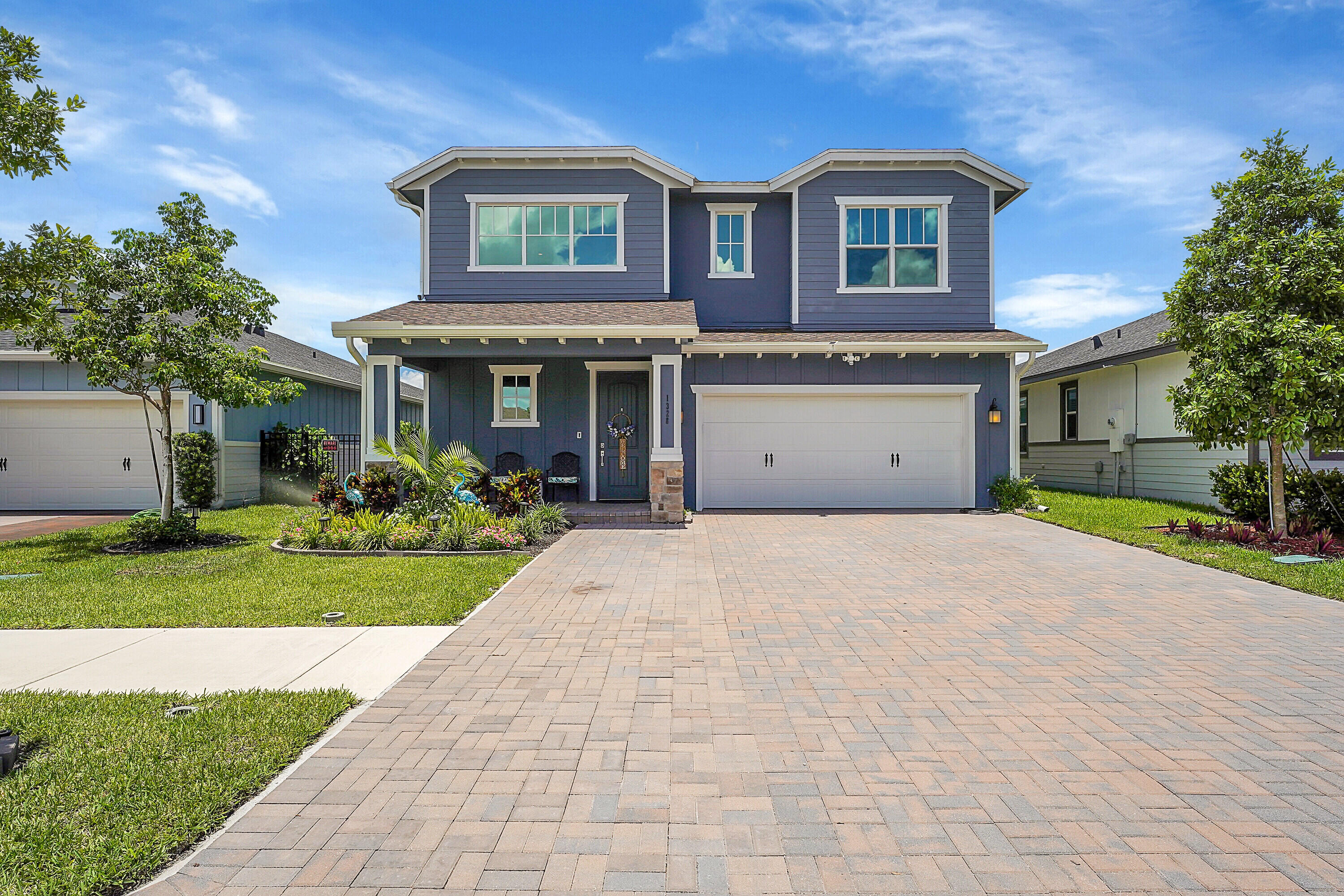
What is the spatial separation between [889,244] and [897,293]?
1075 millimetres

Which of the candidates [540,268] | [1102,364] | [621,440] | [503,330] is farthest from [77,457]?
[1102,364]

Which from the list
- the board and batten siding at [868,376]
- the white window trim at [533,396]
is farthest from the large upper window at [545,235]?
the board and batten siding at [868,376]

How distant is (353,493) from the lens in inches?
417

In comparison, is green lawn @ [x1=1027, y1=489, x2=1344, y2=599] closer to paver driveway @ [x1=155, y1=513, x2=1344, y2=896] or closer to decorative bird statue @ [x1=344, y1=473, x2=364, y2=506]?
paver driveway @ [x1=155, y1=513, x2=1344, y2=896]

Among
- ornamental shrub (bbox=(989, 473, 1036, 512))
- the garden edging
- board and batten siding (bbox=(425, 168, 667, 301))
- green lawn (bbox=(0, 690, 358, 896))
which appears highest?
board and batten siding (bbox=(425, 168, 667, 301))

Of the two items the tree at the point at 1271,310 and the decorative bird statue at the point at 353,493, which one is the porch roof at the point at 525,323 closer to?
the decorative bird statue at the point at 353,493

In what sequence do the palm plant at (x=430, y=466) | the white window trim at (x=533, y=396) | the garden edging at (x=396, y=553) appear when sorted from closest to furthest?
1. the garden edging at (x=396, y=553)
2. the palm plant at (x=430, y=466)
3. the white window trim at (x=533, y=396)

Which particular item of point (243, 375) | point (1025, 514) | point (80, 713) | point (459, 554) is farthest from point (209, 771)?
point (1025, 514)

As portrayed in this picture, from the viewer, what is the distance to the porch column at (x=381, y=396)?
12141mm

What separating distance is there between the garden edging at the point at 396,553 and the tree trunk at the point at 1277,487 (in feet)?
35.3

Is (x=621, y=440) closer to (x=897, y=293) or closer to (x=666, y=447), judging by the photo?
(x=666, y=447)

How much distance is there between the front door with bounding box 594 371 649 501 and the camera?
14312mm

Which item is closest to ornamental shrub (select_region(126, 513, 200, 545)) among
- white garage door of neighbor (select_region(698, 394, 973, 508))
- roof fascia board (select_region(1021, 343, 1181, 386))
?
white garage door of neighbor (select_region(698, 394, 973, 508))

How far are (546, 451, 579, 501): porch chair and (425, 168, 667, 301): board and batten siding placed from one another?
331cm
